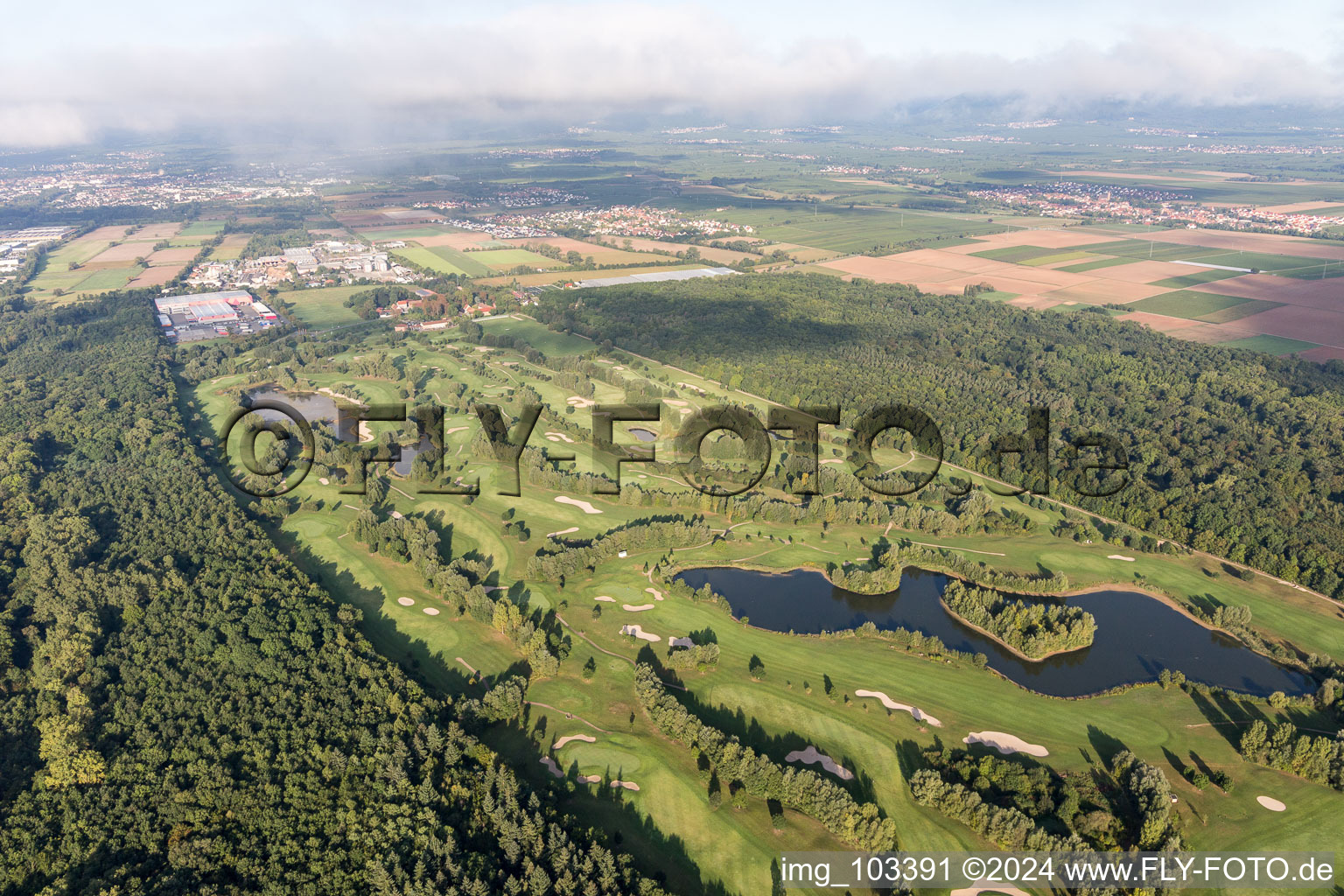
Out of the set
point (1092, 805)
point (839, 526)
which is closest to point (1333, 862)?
point (1092, 805)

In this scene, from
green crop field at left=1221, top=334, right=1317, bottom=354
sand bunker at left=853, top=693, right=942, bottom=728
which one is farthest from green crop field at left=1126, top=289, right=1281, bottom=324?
sand bunker at left=853, top=693, right=942, bottom=728

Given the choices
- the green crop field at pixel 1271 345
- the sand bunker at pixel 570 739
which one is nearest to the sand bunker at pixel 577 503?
the sand bunker at pixel 570 739

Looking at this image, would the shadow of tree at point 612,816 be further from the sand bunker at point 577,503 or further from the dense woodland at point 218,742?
the sand bunker at point 577,503

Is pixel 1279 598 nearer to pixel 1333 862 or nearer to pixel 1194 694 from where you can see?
pixel 1194 694

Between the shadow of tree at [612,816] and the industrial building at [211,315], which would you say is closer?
the shadow of tree at [612,816]

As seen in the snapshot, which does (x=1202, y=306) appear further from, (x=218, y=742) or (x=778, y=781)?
(x=218, y=742)
